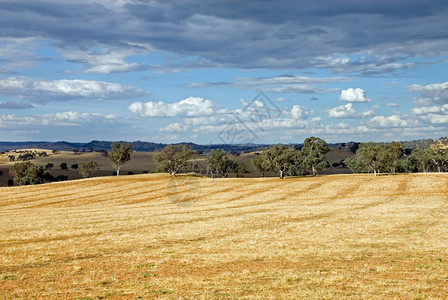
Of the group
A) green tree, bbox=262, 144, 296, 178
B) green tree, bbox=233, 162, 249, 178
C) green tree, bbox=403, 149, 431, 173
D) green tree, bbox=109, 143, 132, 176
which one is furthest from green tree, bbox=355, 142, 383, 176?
green tree, bbox=233, 162, 249, 178

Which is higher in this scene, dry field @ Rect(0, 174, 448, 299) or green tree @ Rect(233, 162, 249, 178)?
dry field @ Rect(0, 174, 448, 299)

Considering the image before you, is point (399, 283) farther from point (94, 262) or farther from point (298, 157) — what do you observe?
point (298, 157)

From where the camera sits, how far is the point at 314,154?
5394 inches

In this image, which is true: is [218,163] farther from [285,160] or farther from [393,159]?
[393,159]

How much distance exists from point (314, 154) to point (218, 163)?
4628cm

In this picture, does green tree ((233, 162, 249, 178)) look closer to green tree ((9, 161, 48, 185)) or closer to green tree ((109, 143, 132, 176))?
green tree ((109, 143, 132, 176))

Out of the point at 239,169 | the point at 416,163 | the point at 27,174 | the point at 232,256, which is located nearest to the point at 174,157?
the point at 239,169

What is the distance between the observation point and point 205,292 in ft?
54.0

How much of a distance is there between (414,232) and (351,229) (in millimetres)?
4129

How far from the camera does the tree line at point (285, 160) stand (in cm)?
11650

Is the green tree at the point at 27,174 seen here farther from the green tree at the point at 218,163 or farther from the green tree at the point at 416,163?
the green tree at the point at 416,163

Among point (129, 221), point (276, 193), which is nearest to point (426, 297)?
point (129, 221)

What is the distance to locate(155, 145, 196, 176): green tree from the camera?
12181 cm

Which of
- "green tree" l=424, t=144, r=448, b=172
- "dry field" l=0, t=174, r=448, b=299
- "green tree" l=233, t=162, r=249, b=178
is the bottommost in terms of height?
"green tree" l=233, t=162, r=249, b=178
